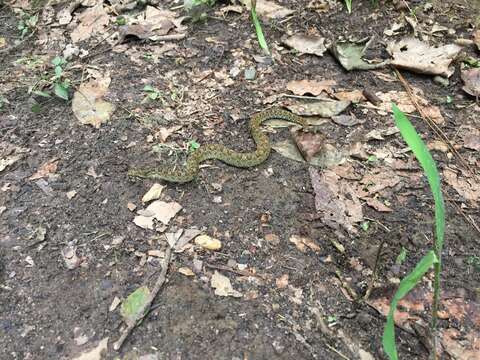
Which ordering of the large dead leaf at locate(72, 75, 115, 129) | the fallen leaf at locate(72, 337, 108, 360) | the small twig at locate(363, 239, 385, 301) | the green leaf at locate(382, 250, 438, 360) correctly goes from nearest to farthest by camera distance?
1. the green leaf at locate(382, 250, 438, 360)
2. the fallen leaf at locate(72, 337, 108, 360)
3. the small twig at locate(363, 239, 385, 301)
4. the large dead leaf at locate(72, 75, 115, 129)

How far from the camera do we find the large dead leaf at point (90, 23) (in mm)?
6379

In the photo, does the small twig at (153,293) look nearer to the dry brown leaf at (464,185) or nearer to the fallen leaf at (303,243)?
the fallen leaf at (303,243)

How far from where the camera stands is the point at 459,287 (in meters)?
3.77

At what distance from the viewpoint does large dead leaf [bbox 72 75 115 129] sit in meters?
5.17

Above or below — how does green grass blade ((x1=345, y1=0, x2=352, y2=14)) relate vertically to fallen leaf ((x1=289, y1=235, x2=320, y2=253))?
above

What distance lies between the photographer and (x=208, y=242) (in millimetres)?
4059

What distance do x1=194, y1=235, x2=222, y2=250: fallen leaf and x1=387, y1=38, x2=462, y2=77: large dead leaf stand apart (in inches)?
132

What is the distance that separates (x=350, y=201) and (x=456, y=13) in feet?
12.5

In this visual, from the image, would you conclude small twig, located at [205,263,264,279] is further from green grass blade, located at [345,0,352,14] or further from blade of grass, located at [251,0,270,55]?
green grass blade, located at [345,0,352,14]

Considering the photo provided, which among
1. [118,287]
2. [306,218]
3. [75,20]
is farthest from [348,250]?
[75,20]

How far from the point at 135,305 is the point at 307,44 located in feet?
13.3

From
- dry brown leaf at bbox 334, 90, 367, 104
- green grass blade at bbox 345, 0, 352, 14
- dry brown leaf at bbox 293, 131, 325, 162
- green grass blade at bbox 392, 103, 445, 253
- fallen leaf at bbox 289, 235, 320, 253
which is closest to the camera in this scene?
green grass blade at bbox 392, 103, 445, 253

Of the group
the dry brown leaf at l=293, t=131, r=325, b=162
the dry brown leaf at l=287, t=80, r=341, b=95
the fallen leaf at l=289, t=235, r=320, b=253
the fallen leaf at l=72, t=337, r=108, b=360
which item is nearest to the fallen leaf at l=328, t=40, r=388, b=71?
the dry brown leaf at l=287, t=80, r=341, b=95

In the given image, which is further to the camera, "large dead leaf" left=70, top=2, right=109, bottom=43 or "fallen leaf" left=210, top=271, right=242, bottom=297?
"large dead leaf" left=70, top=2, right=109, bottom=43
